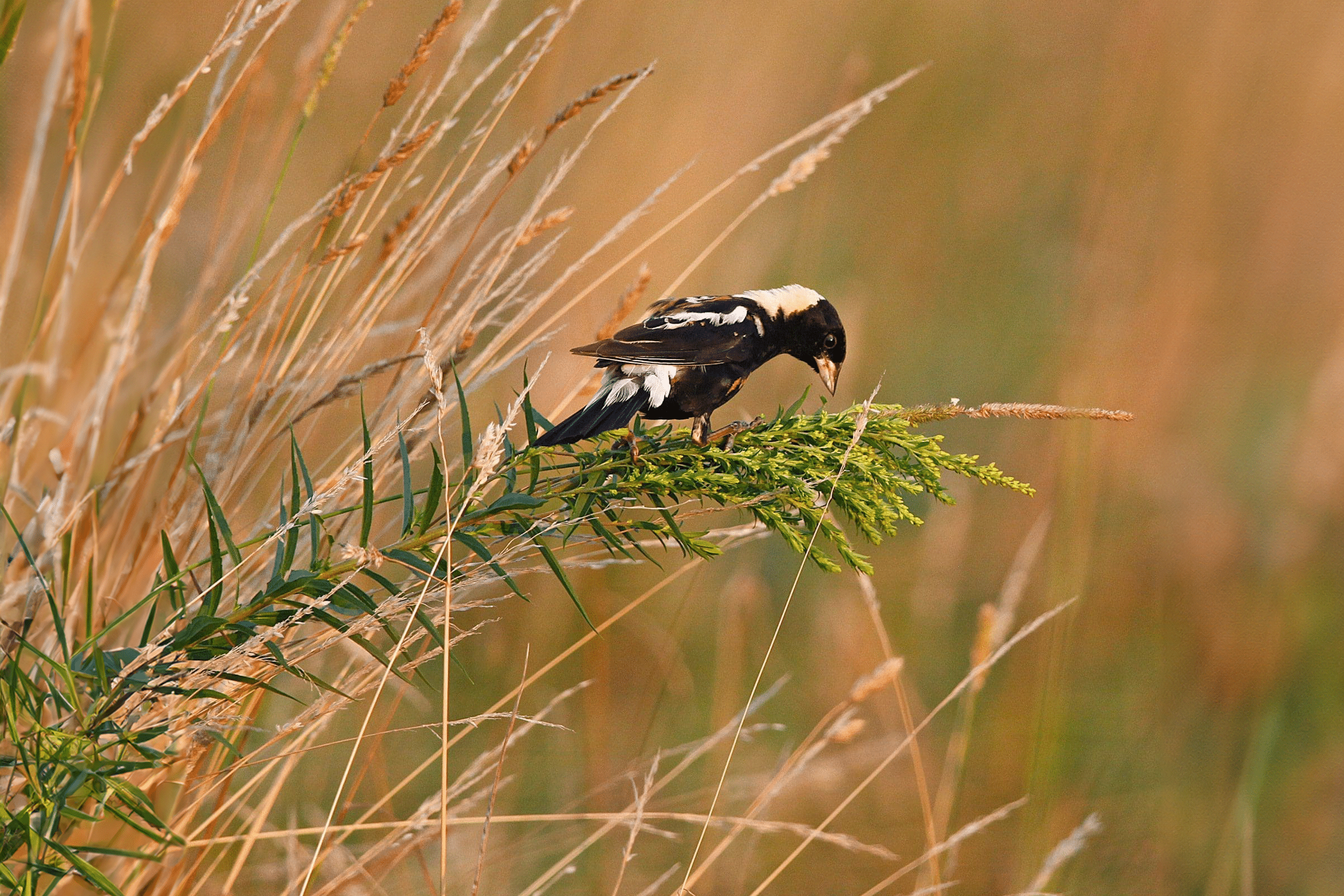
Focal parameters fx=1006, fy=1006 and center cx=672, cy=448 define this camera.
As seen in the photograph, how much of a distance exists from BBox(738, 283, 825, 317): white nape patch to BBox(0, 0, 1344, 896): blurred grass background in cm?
73

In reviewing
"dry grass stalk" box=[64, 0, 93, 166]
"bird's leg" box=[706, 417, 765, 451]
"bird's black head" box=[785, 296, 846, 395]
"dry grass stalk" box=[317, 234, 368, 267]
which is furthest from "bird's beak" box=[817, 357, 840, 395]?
"dry grass stalk" box=[64, 0, 93, 166]

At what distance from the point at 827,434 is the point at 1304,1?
155 inches

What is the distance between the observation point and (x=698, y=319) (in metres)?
1.46

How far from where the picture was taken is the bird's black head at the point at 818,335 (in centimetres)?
165

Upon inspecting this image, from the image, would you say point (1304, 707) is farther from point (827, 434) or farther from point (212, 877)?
point (212, 877)

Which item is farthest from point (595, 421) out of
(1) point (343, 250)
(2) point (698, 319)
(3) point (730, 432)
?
(1) point (343, 250)

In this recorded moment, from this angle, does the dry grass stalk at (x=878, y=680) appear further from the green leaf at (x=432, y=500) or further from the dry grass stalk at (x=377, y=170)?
the dry grass stalk at (x=377, y=170)

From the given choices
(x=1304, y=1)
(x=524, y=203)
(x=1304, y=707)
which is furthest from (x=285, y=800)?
(x=1304, y=1)

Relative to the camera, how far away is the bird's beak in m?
1.69

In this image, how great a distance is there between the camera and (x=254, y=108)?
6.00 feet

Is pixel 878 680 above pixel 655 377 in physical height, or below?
below

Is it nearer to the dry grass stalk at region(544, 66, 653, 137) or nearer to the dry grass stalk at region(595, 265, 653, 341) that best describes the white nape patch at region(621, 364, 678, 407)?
the dry grass stalk at region(595, 265, 653, 341)

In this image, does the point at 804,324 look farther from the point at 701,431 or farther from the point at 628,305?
the point at 701,431

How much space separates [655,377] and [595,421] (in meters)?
0.17
